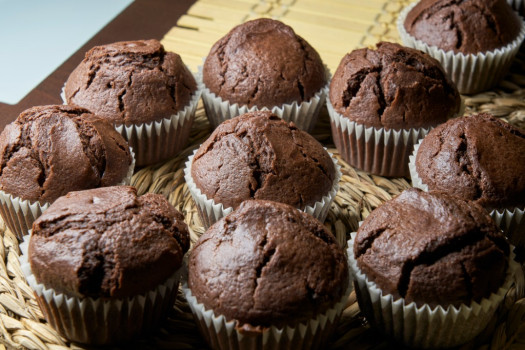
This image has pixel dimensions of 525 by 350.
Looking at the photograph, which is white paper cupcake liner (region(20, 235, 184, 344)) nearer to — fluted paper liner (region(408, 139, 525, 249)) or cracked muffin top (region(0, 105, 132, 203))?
cracked muffin top (region(0, 105, 132, 203))

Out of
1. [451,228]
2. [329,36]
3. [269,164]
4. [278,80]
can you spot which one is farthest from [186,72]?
[451,228]

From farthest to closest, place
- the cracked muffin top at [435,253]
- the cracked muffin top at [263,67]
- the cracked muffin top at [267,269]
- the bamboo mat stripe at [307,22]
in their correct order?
1. the bamboo mat stripe at [307,22]
2. the cracked muffin top at [263,67]
3. the cracked muffin top at [435,253]
4. the cracked muffin top at [267,269]

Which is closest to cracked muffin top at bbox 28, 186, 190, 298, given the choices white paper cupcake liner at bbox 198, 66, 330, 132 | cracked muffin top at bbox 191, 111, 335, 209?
cracked muffin top at bbox 191, 111, 335, 209

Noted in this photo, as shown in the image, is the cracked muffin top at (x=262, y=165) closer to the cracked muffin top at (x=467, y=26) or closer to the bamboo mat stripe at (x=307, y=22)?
the cracked muffin top at (x=467, y=26)

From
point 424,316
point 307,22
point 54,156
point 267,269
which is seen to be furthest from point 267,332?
point 307,22

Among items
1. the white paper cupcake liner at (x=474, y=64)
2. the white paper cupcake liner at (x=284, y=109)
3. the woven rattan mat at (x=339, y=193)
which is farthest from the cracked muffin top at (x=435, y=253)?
the white paper cupcake liner at (x=474, y=64)

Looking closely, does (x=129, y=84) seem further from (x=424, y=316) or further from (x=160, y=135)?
(x=424, y=316)
